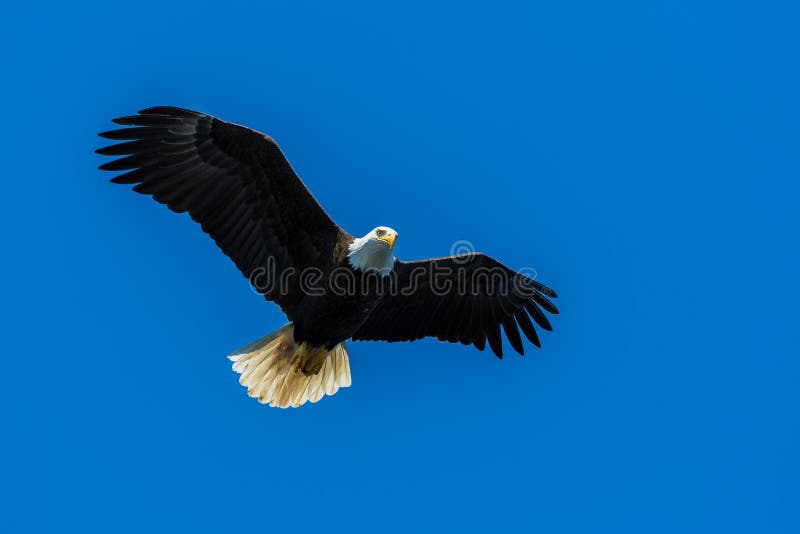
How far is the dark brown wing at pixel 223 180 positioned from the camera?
30.5ft

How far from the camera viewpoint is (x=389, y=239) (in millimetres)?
9258

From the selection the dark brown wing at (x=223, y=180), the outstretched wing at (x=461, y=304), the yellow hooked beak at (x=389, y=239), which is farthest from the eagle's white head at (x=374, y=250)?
the outstretched wing at (x=461, y=304)

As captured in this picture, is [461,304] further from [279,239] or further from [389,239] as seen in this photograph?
[279,239]

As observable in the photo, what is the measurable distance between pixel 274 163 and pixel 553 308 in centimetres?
316

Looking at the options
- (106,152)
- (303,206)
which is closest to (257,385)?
(303,206)

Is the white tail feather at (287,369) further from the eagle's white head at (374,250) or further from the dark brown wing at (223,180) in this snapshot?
the eagle's white head at (374,250)

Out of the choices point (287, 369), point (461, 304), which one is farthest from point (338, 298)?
point (461, 304)

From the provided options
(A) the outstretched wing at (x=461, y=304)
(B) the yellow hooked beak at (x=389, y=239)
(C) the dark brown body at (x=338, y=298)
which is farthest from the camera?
(A) the outstretched wing at (x=461, y=304)

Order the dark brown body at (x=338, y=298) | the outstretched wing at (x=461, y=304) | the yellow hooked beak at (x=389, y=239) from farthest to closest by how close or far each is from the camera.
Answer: the outstretched wing at (x=461, y=304) → the dark brown body at (x=338, y=298) → the yellow hooked beak at (x=389, y=239)

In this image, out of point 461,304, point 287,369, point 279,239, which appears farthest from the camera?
point 461,304

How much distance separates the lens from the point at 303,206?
9.45 meters

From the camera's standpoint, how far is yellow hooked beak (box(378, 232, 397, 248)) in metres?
9.25

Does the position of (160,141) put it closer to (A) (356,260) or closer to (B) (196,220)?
(B) (196,220)

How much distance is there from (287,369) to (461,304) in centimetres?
176
